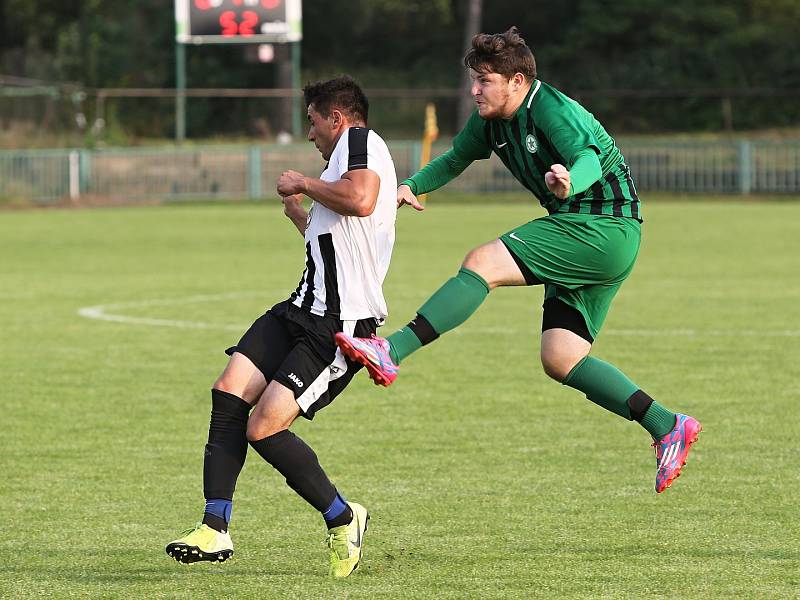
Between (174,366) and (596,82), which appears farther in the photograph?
(596,82)

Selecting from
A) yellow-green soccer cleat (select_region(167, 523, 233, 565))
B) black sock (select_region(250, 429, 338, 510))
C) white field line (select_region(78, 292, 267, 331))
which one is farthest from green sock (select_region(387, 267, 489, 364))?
white field line (select_region(78, 292, 267, 331))

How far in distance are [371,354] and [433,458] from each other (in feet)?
9.66

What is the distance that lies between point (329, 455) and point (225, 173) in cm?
3063

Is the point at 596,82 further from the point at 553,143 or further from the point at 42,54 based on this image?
the point at 553,143

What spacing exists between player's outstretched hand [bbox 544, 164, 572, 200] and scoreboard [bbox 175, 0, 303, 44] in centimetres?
3488

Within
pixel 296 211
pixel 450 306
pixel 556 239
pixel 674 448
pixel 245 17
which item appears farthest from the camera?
pixel 245 17

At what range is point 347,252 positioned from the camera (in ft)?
20.1

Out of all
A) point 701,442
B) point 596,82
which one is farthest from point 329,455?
point 596,82

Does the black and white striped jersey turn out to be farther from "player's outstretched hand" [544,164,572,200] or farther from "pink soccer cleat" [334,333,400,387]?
"player's outstretched hand" [544,164,572,200]

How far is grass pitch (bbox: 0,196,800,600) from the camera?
245 inches

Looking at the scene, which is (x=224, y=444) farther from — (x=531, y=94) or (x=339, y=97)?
(x=531, y=94)

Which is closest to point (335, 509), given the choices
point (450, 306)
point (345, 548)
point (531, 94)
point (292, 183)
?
point (345, 548)

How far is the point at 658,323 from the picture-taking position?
15.5 m

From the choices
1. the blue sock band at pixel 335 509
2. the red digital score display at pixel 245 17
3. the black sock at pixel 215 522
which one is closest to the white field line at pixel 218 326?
the blue sock band at pixel 335 509
